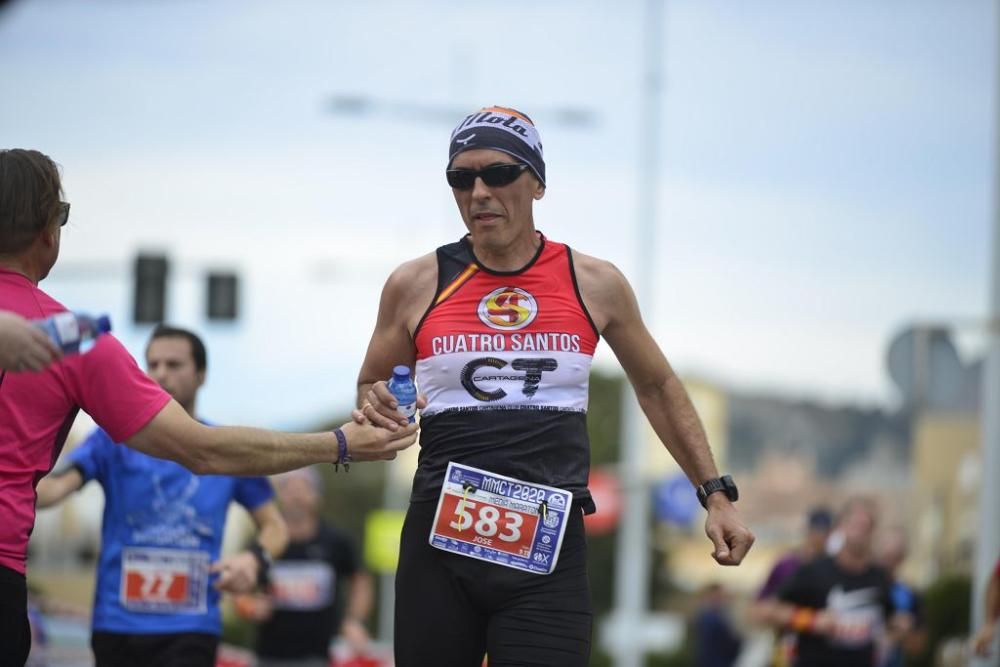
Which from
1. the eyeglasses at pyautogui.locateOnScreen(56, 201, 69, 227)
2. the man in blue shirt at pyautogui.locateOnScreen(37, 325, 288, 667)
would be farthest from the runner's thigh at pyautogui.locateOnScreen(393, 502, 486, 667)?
the man in blue shirt at pyautogui.locateOnScreen(37, 325, 288, 667)

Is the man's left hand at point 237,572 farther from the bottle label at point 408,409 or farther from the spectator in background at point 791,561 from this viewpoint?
the spectator in background at point 791,561

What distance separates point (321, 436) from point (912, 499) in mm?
36230

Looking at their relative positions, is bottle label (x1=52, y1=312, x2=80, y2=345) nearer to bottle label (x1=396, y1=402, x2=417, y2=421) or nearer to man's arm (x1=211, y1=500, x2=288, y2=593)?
bottle label (x1=396, y1=402, x2=417, y2=421)

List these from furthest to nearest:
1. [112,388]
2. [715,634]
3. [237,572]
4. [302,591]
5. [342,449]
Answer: [715,634] < [302,591] < [237,572] < [342,449] < [112,388]

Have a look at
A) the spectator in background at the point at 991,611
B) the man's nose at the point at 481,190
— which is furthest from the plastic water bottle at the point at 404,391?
the spectator in background at the point at 991,611

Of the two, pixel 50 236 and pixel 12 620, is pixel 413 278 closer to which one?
pixel 50 236

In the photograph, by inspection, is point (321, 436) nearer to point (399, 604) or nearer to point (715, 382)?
point (399, 604)

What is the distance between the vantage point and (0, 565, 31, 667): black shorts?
190 inches

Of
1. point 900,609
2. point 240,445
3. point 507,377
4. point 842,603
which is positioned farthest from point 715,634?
point 240,445

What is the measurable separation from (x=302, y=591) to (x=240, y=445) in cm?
732

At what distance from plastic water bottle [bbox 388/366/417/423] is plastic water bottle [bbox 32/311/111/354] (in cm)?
96

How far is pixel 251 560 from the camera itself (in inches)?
299

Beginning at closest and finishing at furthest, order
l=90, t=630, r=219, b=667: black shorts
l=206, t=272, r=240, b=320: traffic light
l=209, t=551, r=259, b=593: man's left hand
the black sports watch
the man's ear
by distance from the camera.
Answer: the man's ear
the black sports watch
l=209, t=551, r=259, b=593: man's left hand
l=90, t=630, r=219, b=667: black shorts
l=206, t=272, r=240, b=320: traffic light

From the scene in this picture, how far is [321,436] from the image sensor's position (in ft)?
17.5
